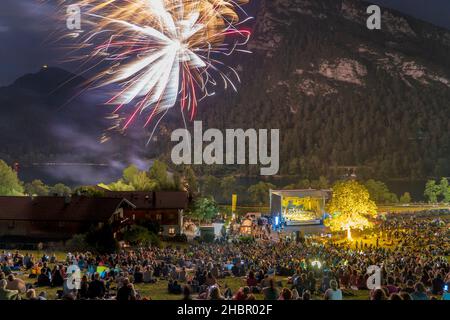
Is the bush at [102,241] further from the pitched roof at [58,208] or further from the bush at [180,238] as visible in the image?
the bush at [180,238]

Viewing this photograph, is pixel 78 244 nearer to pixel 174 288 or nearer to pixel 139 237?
pixel 139 237

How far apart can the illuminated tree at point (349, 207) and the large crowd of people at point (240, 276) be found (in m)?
8.14

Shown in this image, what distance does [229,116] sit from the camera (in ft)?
402

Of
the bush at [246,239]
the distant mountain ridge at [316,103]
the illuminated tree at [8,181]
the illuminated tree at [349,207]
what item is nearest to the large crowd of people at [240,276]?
the bush at [246,239]

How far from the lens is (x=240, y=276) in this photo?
14.4 meters

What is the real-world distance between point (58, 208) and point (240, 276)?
45.2ft

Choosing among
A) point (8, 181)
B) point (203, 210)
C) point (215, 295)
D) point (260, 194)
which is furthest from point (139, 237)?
point (260, 194)

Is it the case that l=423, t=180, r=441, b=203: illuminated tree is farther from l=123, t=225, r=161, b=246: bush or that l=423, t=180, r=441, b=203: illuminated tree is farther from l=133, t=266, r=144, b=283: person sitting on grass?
l=133, t=266, r=144, b=283: person sitting on grass

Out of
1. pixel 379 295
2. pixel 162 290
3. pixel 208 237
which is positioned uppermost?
pixel 379 295

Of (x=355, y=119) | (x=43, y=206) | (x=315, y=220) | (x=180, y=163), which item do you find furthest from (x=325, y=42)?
(x=43, y=206)

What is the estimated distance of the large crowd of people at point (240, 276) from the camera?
28.4ft

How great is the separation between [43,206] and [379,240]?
1712cm
